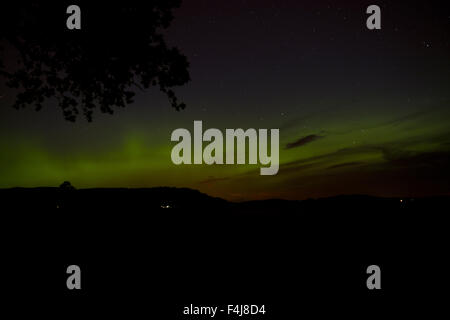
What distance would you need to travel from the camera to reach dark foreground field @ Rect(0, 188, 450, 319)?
670 centimetres

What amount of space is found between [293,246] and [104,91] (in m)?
6.84

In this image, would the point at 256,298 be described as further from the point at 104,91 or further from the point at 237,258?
the point at 104,91

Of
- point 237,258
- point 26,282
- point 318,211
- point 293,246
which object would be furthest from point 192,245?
point 318,211

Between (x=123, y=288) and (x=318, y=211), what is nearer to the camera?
(x=123, y=288)

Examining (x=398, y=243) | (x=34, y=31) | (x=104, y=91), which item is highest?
(x=34, y=31)

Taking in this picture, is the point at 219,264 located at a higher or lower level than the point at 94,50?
lower

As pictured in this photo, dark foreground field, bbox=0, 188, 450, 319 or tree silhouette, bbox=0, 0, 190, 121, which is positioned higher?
tree silhouette, bbox=0, 0, 190, 121

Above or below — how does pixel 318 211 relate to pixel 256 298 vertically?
above

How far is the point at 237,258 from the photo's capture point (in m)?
9.73

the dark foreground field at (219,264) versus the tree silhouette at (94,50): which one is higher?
the tree silhouette at (94,50)

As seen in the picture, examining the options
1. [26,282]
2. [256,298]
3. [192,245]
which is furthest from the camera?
[192,245]

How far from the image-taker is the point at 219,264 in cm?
915

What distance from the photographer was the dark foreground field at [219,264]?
22.0ft
